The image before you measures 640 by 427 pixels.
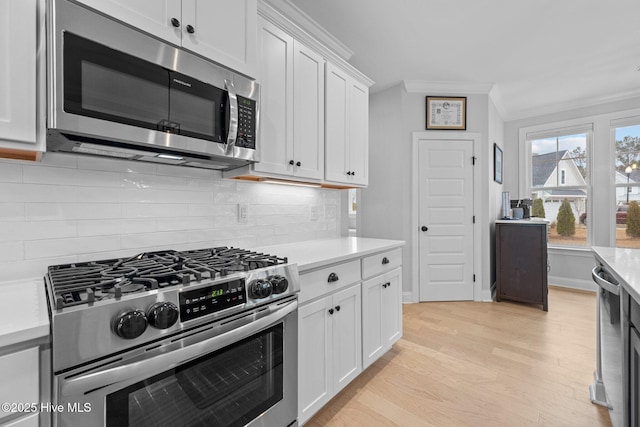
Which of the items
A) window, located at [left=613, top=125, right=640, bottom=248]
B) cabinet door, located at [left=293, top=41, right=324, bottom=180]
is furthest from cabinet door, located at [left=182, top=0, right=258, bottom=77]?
window, located at [left=613, top=125, right=640, bottom=248]

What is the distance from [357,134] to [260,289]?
176 cm

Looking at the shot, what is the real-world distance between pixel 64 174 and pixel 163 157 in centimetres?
40

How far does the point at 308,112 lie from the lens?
6.78 ft

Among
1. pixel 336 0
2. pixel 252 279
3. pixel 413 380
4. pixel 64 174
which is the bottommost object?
pixel 413 380

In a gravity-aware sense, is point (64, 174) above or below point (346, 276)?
above

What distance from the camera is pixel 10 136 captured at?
3.08ft

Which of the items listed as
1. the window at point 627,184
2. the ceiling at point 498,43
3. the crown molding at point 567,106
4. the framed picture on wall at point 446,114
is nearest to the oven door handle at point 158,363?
the ceiling at point 498,43

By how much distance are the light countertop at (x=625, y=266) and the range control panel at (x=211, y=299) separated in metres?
1.36

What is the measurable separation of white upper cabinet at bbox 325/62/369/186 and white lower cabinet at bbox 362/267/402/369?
831 mm

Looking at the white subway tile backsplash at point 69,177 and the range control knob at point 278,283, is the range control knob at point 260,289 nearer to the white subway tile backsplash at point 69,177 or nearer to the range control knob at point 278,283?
the range control knob at point 278,283

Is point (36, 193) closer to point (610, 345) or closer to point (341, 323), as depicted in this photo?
point (341, 323)

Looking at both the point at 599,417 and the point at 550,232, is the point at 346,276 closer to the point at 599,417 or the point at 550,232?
the point at 599,417

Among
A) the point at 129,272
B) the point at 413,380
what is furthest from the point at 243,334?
the point at 413,380

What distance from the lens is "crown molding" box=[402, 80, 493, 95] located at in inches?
146
